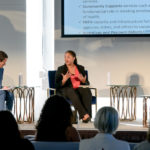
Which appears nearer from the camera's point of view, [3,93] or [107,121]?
[107,121]

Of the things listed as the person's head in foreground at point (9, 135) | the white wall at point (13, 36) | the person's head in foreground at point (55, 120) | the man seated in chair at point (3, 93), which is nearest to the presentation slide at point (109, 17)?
the white wall at point (13, 36)

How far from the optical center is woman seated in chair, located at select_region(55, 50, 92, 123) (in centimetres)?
608

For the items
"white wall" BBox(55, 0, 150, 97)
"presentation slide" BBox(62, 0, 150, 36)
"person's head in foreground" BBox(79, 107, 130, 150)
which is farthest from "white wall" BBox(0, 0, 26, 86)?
"person's head in foreground" BBox(79, 107, 130, 150)

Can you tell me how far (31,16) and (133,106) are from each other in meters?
2.24

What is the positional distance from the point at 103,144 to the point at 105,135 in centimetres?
5

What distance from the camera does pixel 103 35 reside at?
7.08m

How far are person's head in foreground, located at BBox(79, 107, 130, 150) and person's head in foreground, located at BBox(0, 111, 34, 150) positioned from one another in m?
0.33

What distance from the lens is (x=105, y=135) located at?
222 centimetres

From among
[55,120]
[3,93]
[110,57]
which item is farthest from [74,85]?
[55,120]

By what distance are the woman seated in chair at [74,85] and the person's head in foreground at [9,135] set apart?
3.97 m

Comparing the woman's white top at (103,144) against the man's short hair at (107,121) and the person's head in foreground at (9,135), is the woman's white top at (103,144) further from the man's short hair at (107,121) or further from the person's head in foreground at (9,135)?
the person's head in foreground at (9,135)

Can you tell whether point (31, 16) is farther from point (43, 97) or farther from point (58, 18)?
point (43, 97)

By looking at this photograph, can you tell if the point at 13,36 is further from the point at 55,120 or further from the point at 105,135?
the point at 105,135

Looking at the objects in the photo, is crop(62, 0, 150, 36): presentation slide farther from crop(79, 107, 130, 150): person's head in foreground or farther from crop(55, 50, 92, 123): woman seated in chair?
crop(79, 107, 130, 150): person's head in foreground
